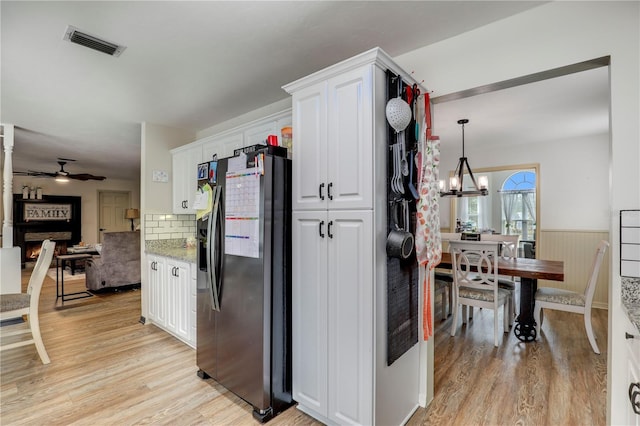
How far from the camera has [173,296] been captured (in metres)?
3.12

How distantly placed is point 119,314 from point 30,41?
3.24 metres

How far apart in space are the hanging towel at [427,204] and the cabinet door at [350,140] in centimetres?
42

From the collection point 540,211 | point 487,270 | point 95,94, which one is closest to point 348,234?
point 487,270

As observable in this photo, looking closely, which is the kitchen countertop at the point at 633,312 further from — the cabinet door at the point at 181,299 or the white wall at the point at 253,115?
the cabinet door at the point at 181,299

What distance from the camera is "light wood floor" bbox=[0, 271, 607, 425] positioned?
6.42 ft

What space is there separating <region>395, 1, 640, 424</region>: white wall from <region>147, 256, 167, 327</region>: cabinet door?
3.38 m

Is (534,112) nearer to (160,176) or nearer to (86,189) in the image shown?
(160,176)

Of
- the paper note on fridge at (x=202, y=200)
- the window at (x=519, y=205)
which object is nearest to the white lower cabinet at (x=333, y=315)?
the paper note on fridge at (x=202, y=200)

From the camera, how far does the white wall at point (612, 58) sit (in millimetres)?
1424

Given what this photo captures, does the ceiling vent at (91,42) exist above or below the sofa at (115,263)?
above

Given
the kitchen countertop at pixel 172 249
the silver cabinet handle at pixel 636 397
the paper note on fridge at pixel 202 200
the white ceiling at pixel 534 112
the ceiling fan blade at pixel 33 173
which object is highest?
the white ceiling at pixel 534 112

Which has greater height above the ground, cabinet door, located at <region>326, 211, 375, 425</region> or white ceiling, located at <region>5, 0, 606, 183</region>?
white ceiling, located at <region>5, 0, 606, 183</region>

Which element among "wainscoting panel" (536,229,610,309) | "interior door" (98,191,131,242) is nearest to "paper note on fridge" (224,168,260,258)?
"wainscoting panel" (536,229,610,309)

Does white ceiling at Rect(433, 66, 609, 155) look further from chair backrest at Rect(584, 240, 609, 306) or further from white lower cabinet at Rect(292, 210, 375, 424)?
white lower cabinet at Rect(292, 210, 375, 424)
